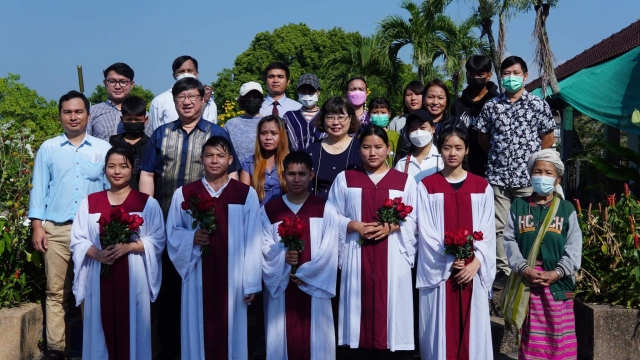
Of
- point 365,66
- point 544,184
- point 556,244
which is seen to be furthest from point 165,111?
point 365,66

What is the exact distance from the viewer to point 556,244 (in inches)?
197

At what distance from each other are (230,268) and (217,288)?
185 millimetres

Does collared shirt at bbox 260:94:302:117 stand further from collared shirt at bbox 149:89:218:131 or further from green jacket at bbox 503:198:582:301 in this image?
green jacket at bbox 503:198:582:301

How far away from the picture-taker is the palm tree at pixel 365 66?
25766 mm

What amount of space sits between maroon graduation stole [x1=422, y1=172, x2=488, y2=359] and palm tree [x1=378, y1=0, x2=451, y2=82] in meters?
19.4

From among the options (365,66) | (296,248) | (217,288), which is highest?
(365,66)

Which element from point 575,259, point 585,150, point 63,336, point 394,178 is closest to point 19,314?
point 63,336

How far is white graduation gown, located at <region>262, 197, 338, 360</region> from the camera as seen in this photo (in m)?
5.17

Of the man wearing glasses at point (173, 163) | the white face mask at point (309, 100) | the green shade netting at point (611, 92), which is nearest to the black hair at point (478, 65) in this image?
the white face mask at point (309, 100)

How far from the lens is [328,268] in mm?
5230

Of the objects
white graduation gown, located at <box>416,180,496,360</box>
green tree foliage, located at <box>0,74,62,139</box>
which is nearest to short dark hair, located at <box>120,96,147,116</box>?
white graduation gown, located at <box>416,180,496,360</box>

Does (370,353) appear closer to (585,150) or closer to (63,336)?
(63,336)

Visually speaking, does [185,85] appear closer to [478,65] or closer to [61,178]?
[61,178]

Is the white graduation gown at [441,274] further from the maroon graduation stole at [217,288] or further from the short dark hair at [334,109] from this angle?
the maroon graduation stole at [217,288]
